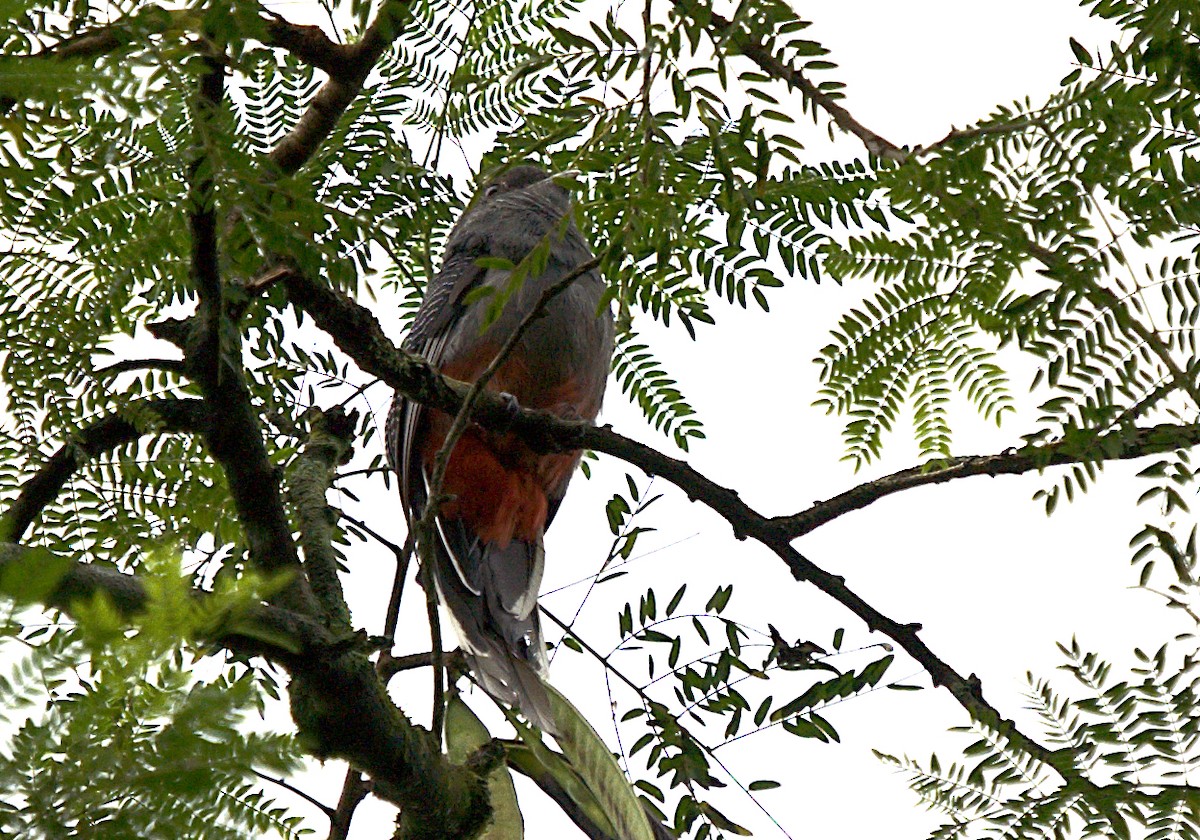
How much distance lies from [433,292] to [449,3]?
1237 millimetres

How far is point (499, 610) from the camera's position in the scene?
372cm

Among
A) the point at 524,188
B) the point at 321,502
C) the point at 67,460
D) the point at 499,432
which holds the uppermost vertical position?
the point at 524,188

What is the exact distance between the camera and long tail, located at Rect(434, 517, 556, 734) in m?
3.22

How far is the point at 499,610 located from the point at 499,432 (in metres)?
0.51

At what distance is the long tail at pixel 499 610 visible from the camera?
10.6 feet

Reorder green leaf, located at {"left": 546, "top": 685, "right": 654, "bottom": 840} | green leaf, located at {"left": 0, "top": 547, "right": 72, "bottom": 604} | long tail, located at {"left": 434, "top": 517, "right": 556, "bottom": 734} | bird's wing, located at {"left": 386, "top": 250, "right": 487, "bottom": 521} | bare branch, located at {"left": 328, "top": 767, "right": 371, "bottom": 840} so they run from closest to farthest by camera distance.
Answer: green leaf, located at {"left": 0, "top": 547, "right": 72, "bottom": 604} → green leaf, located at {"left": 546, "top": 685, "right": 654, "bottom": 840} → bare branch, located at {"left": 328, "top": 767, "right": 371, "bottom": 840} → long tail, located at {"left": 434, "top": 517, "right": 556, "bottom": 734} → bird's wing, located at {"left": 386, "top": 250, "right": 487, "bottom": 521}

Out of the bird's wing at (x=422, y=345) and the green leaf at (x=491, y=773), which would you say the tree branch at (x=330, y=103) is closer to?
the bird's wing at (x=422, y=345)

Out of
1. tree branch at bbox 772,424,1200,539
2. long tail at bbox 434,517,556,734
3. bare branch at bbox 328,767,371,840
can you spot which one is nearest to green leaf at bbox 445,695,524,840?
long tail at bbox 434,517,556,734

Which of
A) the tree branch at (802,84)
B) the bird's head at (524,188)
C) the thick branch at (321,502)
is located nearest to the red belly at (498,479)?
the thick branch at (321,502)

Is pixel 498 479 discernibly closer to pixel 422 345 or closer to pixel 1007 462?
pixel 422 345

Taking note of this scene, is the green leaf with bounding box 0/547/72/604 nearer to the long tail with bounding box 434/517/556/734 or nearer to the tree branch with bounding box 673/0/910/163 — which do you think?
the tree branch with bounding box 673/0/910/163

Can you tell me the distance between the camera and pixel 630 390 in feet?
12.0

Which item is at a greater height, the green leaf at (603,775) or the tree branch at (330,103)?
the tree branch at (330,103)

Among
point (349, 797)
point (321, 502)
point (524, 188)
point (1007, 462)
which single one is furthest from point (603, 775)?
point (524, 188)
